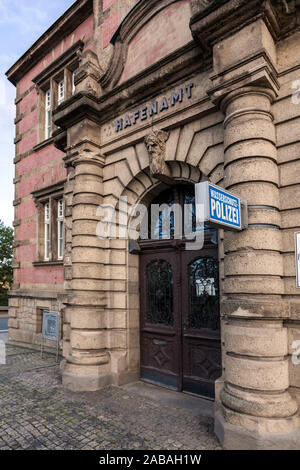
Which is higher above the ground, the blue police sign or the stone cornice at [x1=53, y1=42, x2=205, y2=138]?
the stone cornice at [x1=53, y1=42, x2=205, y2=138]

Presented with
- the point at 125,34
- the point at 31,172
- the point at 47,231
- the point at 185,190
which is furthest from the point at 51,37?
the point at 185,190

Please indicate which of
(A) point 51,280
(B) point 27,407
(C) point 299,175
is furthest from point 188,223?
(A) point 51,280

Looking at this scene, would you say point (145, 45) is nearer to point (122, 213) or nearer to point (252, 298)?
point (122, 213)

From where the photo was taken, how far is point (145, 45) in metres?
6.61

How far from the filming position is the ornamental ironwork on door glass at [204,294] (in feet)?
18.9

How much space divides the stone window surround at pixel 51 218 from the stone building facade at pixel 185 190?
0.23 feet

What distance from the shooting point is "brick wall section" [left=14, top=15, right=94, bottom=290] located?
10.6 meters

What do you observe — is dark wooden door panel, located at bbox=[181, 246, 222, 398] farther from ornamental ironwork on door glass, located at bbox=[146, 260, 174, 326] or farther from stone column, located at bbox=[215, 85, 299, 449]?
stone column, located at bbox=[215, 85, 299, 449]

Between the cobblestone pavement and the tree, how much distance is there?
90.5ft

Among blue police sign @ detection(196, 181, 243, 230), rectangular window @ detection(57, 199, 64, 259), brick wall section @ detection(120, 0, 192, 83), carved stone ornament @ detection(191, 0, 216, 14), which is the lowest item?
blue police sign @ detection(196, 181, 243, 230)

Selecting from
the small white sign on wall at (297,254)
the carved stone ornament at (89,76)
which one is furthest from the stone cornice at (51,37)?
the small white sign on wall at (297,254)

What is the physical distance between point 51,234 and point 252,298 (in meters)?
8.19

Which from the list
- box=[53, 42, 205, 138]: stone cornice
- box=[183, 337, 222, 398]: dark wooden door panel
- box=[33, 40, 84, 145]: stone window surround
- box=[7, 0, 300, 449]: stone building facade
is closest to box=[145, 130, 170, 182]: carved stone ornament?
box=[7, 0, 300, 449]: stone building facade

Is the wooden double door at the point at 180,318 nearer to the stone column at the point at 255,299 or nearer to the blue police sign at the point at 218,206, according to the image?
the stone column at the point at 255,299
